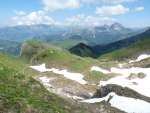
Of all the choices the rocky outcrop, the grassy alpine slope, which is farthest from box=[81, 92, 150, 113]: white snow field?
the grassy alpine slope

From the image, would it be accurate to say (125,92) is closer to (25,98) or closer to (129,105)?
(129,105)

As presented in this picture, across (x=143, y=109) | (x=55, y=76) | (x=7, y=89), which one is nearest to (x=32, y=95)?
(x=7, y=89)

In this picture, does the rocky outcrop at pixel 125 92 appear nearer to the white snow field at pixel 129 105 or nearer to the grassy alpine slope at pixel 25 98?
the white snow field at pixel 129 105

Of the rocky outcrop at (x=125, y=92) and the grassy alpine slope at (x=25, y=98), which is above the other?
the grassy alpine slope at (x=25, y=98)

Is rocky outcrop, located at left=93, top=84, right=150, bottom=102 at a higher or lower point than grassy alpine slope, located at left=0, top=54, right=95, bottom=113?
lower

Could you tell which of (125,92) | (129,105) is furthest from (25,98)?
(125,92)

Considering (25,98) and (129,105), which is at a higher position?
(25,98)

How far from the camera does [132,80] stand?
14425 centimetres

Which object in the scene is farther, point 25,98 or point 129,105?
point 129,105

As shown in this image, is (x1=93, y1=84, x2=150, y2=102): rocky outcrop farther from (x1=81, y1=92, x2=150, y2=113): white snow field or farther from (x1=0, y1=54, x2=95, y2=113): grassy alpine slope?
(x1=0, y1=54, x2=95, y2=113): grassy alpine slope

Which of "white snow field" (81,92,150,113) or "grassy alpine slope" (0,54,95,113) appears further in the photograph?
"white snow field" (81,92,150,113)

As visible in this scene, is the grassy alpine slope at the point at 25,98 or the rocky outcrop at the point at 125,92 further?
the rocky outcrop at the point at 125,92

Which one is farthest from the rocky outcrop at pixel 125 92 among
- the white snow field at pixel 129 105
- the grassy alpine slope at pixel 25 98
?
the grassy alpine slope at pixel 25 98

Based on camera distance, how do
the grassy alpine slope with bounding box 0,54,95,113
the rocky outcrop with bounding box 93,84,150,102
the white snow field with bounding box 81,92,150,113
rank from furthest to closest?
the rocky outcrop with bounding box 93,84,150,102 < the white snow field with bounding box 81,92,150,113 < the grassy alpine slope with bounding box 0,54,95,113
